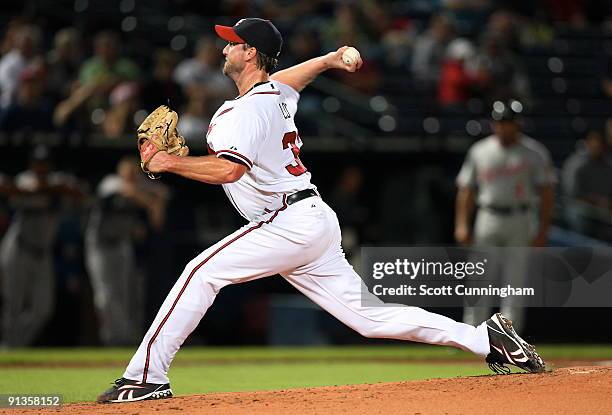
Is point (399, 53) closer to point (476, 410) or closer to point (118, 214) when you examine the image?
point (118, 214)

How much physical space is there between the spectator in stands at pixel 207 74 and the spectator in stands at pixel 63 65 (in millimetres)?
1222

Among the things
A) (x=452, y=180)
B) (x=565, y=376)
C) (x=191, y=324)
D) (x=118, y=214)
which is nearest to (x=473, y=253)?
(x=452, y=180)

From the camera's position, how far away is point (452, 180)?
12.9 m

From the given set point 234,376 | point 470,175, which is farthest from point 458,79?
point 234,376

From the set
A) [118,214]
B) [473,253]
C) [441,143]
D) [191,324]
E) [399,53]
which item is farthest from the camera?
[399,53]

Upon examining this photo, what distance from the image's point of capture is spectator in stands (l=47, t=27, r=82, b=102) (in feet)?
41.2

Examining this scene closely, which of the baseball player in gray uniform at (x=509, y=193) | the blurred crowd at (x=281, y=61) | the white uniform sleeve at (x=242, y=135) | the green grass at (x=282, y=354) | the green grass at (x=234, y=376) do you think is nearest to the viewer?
the white uniform sleeve at (x=242, y=135)

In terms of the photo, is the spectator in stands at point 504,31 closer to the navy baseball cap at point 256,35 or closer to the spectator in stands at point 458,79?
the spectator in stands at point 458,79

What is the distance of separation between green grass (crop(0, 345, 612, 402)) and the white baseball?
89.6 inches

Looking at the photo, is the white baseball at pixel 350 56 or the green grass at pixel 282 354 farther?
the green grass at pixel 282 354

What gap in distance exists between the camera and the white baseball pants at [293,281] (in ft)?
19.2

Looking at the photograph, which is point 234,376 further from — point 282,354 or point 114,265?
point 114,265

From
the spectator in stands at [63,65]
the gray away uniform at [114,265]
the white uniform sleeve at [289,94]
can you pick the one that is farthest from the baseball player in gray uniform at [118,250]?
the white uniform sleeve at [289,94]

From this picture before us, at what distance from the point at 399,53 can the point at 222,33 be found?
9882mm
